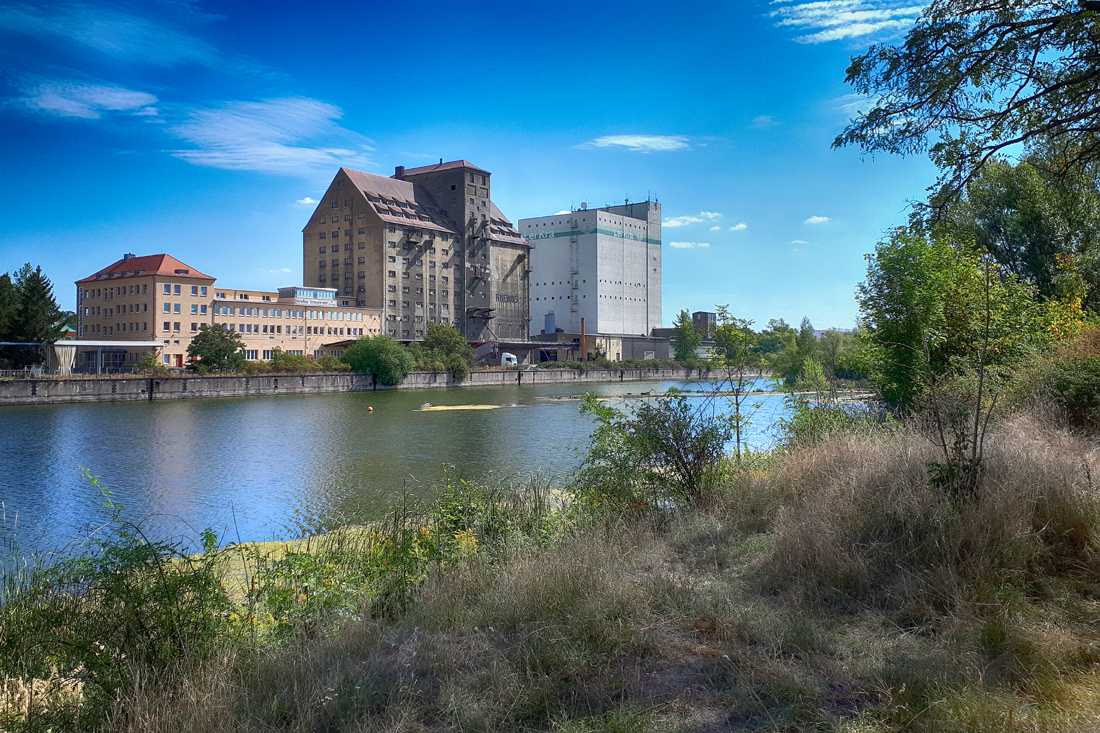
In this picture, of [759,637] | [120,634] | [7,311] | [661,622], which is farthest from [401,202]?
[759,637]

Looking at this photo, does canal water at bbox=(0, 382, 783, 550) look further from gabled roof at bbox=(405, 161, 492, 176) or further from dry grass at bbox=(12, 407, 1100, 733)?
gabled roof at bbox=(405, 161, 492, 176)

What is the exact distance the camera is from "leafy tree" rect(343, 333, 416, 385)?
74.8 meters

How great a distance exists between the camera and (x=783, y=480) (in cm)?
855

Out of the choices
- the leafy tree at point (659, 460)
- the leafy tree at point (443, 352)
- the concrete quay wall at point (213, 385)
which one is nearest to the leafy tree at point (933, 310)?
the leafy tree at point (659, 460)

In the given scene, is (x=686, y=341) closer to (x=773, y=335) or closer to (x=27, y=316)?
(x=773, y=335)

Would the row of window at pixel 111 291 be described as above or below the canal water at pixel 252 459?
above

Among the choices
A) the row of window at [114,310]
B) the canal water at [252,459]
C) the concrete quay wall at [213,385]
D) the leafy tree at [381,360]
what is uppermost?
the row of window at [114,310]

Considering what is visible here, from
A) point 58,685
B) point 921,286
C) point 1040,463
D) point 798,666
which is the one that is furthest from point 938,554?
point 921,286

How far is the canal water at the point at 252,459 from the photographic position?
17719mm

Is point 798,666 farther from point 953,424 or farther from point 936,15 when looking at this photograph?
point 936,15

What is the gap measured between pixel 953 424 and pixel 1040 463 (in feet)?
2.87

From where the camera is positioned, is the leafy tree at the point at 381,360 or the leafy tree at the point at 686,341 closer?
the leafy tree at the point at 381,360

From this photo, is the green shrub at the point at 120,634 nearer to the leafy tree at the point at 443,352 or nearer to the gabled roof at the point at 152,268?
the leafy tree at the point at 443,352

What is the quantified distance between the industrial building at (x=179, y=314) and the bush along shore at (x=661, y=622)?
81.5 m
